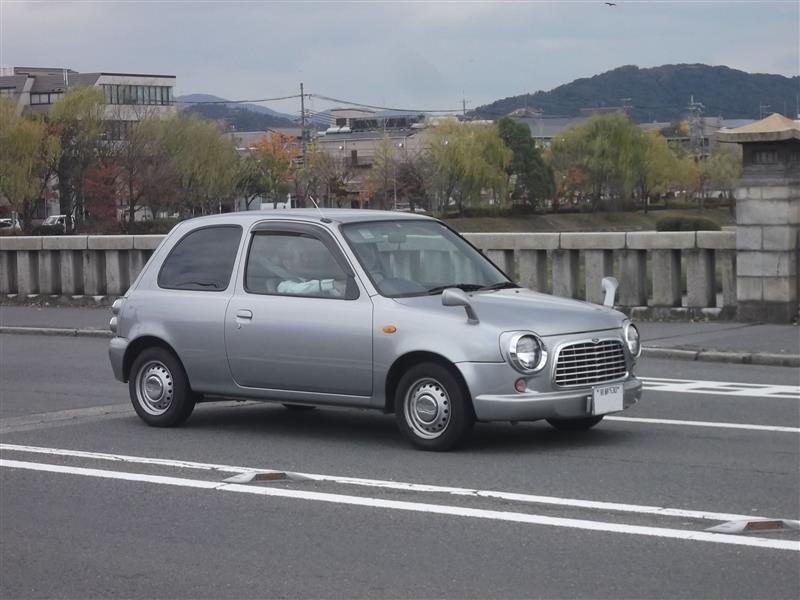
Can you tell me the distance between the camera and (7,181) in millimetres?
74312

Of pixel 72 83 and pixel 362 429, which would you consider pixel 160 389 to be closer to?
pixel 362 429

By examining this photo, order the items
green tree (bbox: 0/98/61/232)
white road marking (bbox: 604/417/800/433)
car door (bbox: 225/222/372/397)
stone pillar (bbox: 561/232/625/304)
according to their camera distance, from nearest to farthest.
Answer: car door (bbox: 225/222/372/397) → white road marking (bbox: 604/417/800/433) → stone pillar (bbox: 561/232/625/304) → green tree (bbox: 0/98/61/232)

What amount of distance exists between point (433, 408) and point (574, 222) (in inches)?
3571

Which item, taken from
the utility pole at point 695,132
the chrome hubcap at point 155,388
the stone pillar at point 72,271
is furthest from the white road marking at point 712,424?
the utility pole at point 695,132

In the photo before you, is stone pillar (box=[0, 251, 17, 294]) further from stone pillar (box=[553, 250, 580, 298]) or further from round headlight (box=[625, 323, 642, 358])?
round headlight (box=[625, 323, 642, 358])

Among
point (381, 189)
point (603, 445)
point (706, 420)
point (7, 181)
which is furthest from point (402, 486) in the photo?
point (381, 189)

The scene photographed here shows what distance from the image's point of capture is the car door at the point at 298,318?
973cm

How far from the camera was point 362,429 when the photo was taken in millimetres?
10789

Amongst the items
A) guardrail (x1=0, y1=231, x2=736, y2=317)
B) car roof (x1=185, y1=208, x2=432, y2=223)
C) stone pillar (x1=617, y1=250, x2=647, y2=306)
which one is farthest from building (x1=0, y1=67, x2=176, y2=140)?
car roof (x1=185, y1=208, x2=432, y2=223)

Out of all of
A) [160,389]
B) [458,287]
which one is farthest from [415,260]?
[160,389]

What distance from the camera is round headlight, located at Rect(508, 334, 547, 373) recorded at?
29.7 ft

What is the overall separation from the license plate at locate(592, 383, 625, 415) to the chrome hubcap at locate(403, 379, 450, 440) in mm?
1046

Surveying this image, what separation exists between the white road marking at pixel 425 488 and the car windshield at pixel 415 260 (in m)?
1.64

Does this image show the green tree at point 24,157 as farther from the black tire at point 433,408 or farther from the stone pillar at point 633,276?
the black tire at point 433,408
